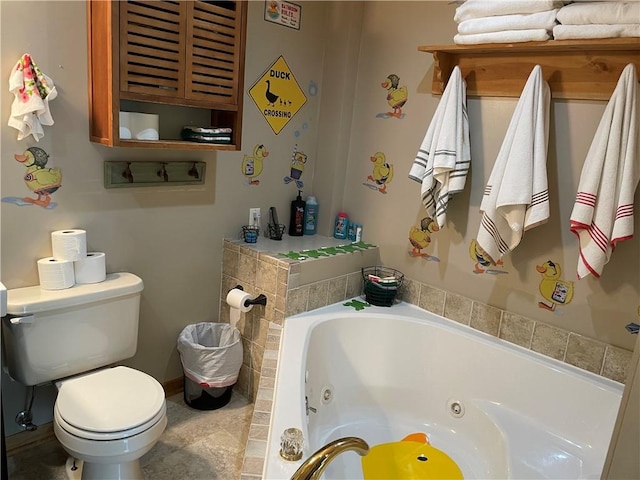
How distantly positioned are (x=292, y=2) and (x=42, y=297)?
1847 mm

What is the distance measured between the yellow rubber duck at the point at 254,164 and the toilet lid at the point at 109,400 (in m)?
1.14

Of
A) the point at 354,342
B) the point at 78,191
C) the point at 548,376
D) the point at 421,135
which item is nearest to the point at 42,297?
the point at 78,191

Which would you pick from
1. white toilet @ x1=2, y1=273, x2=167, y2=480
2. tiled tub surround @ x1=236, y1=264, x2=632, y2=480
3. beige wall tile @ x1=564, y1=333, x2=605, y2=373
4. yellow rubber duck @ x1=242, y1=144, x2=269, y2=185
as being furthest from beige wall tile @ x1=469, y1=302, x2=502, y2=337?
white toilet @ x1=2, y1=273, x2=167, y2=480

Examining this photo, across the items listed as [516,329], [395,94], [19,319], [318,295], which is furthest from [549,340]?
[19,319]

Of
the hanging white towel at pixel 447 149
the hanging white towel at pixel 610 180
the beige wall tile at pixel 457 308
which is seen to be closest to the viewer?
the hanging white towel at pixel 610 180

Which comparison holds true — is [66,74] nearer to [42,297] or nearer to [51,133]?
[51,133]

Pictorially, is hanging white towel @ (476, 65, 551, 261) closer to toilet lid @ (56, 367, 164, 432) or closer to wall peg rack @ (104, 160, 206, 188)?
wall peg rack @ (104, 160, 206, 188)

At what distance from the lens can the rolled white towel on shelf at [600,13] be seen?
5.58 feet

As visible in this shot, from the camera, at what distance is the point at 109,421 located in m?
1.72

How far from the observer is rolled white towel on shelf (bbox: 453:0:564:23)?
6.08 ft

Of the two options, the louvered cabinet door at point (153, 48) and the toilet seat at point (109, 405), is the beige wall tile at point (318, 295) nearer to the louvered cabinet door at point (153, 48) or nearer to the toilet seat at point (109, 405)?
the toilet seat at point (109, 405)

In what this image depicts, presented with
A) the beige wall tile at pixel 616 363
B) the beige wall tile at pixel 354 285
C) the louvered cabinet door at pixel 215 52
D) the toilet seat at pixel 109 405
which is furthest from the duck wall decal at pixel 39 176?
the beige wall tile at pixel 616 363

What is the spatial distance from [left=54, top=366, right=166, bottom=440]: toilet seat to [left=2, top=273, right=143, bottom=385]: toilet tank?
0.10 meters

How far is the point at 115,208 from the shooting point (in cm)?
218
